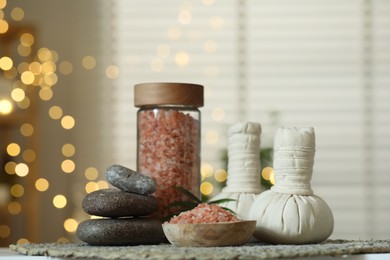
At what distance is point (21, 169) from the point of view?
11.1 feet

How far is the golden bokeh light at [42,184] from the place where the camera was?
351 centimetres

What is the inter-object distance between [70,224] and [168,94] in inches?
96.7

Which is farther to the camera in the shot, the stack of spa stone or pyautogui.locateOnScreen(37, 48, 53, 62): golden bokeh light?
pyautogui.locateOnScreen(37, 48, 53, 62): golden bokeh light

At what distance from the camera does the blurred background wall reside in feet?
11.5

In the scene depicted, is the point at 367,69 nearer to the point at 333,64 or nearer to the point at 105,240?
the point at 333,64

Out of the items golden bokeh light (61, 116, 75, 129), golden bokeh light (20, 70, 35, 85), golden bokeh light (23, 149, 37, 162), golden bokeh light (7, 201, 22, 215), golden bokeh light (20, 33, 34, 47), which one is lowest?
golden bokeh light (7, 201, 22, 215)

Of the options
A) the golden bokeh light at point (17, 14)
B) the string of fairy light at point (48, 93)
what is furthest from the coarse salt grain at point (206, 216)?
the golden bokeh light at point (17, 14)

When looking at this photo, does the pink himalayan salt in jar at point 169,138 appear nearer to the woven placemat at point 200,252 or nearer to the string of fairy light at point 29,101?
the woven placemat at point 200,252

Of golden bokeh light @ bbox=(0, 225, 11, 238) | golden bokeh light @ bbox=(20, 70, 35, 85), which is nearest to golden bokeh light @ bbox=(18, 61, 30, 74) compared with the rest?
golden bokeh light @ bbox=(20, 70, 35, 85)

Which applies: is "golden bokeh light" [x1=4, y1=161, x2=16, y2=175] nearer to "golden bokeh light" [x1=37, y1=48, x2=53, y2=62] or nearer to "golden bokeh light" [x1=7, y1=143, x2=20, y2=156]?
"golden bokeh light" [x1=7, y1=143, x2=20, y2=156]

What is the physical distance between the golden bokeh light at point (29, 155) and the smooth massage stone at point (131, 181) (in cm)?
232

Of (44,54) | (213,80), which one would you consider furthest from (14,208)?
(213,80)

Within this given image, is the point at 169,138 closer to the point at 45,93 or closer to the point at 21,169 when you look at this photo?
the point at 21,169

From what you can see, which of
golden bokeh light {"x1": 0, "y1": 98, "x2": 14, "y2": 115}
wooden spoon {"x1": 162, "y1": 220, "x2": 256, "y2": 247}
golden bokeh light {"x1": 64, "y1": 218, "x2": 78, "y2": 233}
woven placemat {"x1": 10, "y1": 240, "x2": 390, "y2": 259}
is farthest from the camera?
golden bokeh light {"x1": 64, "y1": 218, "x2": 78, "y2": 233}
